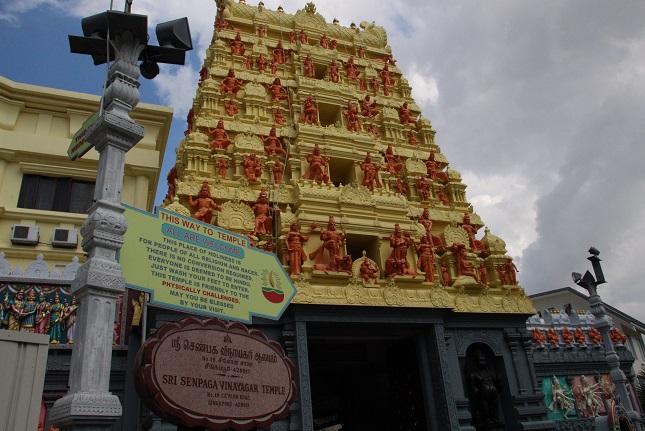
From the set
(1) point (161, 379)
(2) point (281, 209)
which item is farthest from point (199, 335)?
(2) point (281, 209)

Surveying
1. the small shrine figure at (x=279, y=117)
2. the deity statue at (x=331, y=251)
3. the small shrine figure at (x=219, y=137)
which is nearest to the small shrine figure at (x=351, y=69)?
the small shrine figure at (x=279, y=117)

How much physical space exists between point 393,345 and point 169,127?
40.3ft

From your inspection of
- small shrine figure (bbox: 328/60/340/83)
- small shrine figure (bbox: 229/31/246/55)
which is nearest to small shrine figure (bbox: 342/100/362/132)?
small shrine figure (bbox: 328/60/340/83)

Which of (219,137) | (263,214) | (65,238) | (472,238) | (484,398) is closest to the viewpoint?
(484,398)

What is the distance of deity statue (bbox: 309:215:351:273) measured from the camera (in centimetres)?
1452

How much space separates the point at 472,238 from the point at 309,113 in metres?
7.19

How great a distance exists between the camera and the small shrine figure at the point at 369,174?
1750cm

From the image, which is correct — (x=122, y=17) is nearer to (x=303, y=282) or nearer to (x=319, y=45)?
(x=303, y=282)

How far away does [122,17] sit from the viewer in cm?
686

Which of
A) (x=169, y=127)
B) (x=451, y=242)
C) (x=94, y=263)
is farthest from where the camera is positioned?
(x=169, y=127)

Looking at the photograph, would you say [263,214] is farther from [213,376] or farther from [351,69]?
[213,376]

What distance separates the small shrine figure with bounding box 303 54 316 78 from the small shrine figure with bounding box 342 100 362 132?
199 centimetres

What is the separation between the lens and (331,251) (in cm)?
1465

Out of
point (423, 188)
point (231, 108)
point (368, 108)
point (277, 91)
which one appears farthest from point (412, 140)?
point (231, 108)
